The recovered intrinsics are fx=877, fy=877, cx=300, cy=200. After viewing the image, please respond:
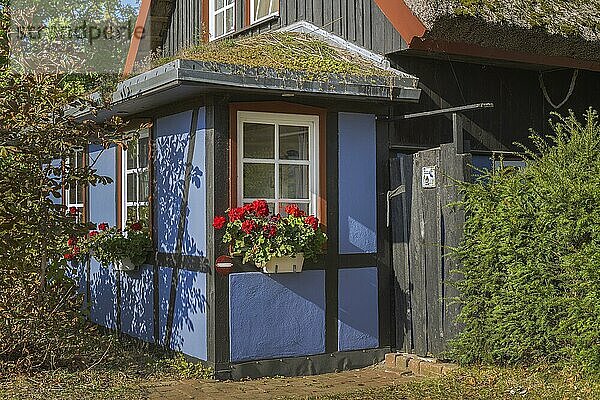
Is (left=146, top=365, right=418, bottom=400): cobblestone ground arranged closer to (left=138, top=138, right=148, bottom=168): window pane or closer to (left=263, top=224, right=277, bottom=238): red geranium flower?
(left=263, top=224, right=277, bottom=238): red geranium flower

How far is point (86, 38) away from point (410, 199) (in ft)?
51.7

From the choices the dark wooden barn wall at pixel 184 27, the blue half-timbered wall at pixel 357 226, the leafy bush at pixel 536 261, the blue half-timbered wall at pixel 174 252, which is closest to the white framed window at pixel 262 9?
the dark wooden barn wall at pixel 184 27

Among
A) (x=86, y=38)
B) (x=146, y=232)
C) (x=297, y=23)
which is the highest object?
(x=86, y=38)

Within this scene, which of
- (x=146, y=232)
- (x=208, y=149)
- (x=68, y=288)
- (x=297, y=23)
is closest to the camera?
(x=208, y=149)

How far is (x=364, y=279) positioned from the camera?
8.72 m

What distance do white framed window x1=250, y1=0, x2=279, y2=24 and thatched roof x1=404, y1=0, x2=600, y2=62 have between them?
114 inches

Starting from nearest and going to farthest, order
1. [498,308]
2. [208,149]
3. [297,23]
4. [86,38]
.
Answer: [498,308] < [208,149] < [297,23] < [86,38]

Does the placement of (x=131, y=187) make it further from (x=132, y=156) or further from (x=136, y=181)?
(x=132, y=156)

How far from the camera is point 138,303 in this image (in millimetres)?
9602

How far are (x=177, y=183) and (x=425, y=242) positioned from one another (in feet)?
8.22

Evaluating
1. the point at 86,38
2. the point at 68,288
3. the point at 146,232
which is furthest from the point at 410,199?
the point at 86,38

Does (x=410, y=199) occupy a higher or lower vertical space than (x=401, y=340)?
higher

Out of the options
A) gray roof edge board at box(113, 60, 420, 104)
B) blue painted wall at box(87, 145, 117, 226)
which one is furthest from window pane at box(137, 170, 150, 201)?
gray roof edge board at box(113, 60, 420, 104)

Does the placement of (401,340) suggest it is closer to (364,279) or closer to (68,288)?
(364,279)
